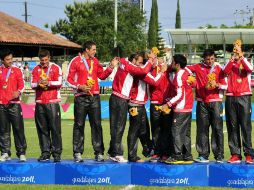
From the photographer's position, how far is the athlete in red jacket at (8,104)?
12508 millimetres

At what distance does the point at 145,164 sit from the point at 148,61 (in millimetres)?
1873

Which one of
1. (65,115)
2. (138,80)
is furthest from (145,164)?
(65,115)

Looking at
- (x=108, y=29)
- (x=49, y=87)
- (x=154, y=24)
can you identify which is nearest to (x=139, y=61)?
(x=49, y=87)

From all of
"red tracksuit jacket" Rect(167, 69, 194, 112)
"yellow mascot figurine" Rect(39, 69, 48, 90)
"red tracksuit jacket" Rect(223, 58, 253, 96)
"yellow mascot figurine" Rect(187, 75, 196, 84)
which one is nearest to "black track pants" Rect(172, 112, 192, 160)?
"red tracksuit jacket" Rect(167, 69, 194, 112)

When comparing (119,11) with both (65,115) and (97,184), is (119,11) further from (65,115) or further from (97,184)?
(97,184)

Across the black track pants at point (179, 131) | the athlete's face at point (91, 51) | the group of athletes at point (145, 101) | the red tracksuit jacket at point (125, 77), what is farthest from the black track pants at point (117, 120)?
the black track pants at point (179, 131)

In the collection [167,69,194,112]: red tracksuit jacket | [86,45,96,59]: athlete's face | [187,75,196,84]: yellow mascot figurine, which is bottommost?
[167,69,194,112]: red tracksuit jacket

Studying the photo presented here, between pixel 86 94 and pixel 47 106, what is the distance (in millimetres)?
772

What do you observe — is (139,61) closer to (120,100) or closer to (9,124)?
(120,100)

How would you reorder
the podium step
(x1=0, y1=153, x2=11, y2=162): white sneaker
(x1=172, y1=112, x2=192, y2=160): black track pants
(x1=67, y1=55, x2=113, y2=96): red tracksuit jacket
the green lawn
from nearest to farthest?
the podium step → (x1=172, y1=112, x2=192, y2=160): black track pants → (x1=67, y1=55, x2=113, y2=96): red tracksuit jacket → (x1=0, y1=153, x2=11, y2=162): white sneaker → the green lawn

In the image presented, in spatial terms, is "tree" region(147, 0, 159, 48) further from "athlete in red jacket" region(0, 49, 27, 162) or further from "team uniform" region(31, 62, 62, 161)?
"team uniform" region(31, 62, 62, 161)

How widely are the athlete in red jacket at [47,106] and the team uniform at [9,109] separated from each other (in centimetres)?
45

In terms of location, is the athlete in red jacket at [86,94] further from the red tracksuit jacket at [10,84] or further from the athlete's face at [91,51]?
the red tracksuit jacket at [10,84]

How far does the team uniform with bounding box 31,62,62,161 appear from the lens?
483 inches
